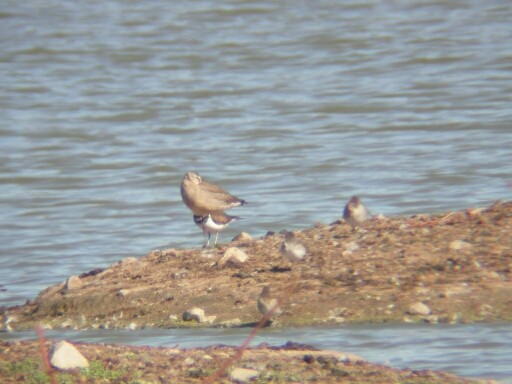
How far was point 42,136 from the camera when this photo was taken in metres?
19.3

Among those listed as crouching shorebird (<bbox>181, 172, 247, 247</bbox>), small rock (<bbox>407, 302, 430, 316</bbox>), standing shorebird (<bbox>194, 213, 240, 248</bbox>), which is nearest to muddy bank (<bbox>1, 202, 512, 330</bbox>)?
small rock (<bbox>407, 302, 430, 316</bbox>)

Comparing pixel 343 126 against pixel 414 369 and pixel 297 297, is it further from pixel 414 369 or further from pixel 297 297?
pixel 414 369

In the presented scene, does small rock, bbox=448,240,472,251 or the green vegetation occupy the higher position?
the green vegetation

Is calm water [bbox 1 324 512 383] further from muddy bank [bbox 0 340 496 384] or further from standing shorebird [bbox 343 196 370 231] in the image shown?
standing shorebird [bbox 343 196 370 231]

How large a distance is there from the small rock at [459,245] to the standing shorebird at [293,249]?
0.99 m

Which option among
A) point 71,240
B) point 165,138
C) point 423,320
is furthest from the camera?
point 165,138

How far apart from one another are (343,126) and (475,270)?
10678 millimetres

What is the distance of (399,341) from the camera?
745 cm

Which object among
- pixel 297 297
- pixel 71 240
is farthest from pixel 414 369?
pixel 71 240

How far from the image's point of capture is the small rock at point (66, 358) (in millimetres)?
6246

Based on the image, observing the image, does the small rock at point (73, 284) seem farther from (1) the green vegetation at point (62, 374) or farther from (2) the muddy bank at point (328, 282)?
(1) the green vegetation at point (62, 374)

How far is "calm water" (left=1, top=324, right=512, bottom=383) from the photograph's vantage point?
7090mm

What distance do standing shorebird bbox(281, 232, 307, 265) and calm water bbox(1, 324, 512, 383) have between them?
0.84 metres

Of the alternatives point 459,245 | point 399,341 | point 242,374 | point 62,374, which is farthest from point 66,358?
A: point 459,245
